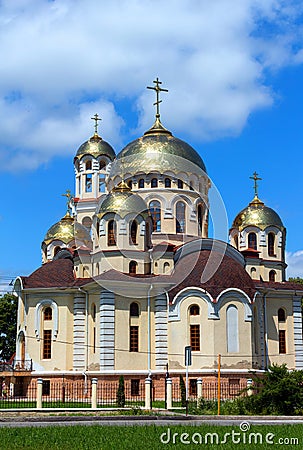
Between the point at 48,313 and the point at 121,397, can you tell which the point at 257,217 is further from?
the point at 121,397

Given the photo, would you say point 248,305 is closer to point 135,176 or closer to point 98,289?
point 98,289

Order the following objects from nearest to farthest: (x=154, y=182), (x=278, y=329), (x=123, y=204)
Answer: (x=123, y=204), (x=278, y=329), (x=154, y=182)

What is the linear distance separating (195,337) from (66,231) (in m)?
15.3

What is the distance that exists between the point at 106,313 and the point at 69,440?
2133cm

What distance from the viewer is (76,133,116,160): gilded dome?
48594 mm

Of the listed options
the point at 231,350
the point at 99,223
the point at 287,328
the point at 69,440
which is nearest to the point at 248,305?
the point at 231,350

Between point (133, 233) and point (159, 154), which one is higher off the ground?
point (159, 154)

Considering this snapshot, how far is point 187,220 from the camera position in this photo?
42.2 metres

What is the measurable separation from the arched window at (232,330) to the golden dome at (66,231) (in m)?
13.6

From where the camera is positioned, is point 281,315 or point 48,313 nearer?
point 48,313

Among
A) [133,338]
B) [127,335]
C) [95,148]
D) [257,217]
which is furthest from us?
[95,148]

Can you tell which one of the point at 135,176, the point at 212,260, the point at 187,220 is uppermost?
the point at 135,176
